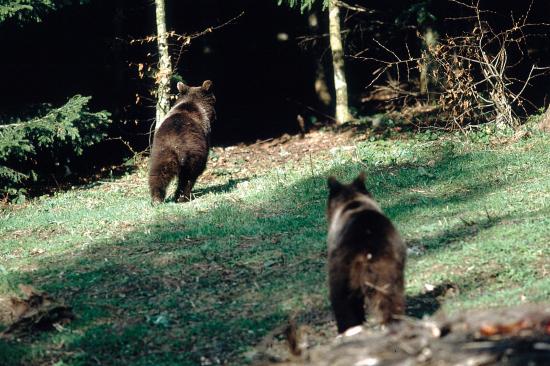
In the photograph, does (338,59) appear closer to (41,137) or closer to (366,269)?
(41,137)

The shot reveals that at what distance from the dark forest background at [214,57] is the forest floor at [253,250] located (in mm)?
4378

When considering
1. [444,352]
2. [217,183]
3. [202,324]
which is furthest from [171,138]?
[444,352]

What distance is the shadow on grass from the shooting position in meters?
7.66

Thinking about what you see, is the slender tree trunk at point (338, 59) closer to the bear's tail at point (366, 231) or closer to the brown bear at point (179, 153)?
the brown bear at point (179, 153)

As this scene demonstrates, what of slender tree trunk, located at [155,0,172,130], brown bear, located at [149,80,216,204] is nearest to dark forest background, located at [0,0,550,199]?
slender tree trunk, located at [155,0,172,130]

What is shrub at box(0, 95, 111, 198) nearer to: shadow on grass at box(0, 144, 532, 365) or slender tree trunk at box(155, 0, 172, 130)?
slender tree trunk at box(155, 0, 172, 130)

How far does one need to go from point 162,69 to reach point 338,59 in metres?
5.07

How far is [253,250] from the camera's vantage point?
412 inches

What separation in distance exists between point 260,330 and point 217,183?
350 inches

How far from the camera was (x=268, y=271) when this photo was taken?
31.5 ft

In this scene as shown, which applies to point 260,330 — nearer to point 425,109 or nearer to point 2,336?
point 2,336

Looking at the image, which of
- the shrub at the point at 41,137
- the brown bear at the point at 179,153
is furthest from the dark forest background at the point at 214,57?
the brown bear at the point at 179,153

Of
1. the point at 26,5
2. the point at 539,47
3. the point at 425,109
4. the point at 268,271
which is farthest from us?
the point at 539,47

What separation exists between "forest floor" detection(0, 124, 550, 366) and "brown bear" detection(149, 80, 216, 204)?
0.47m
